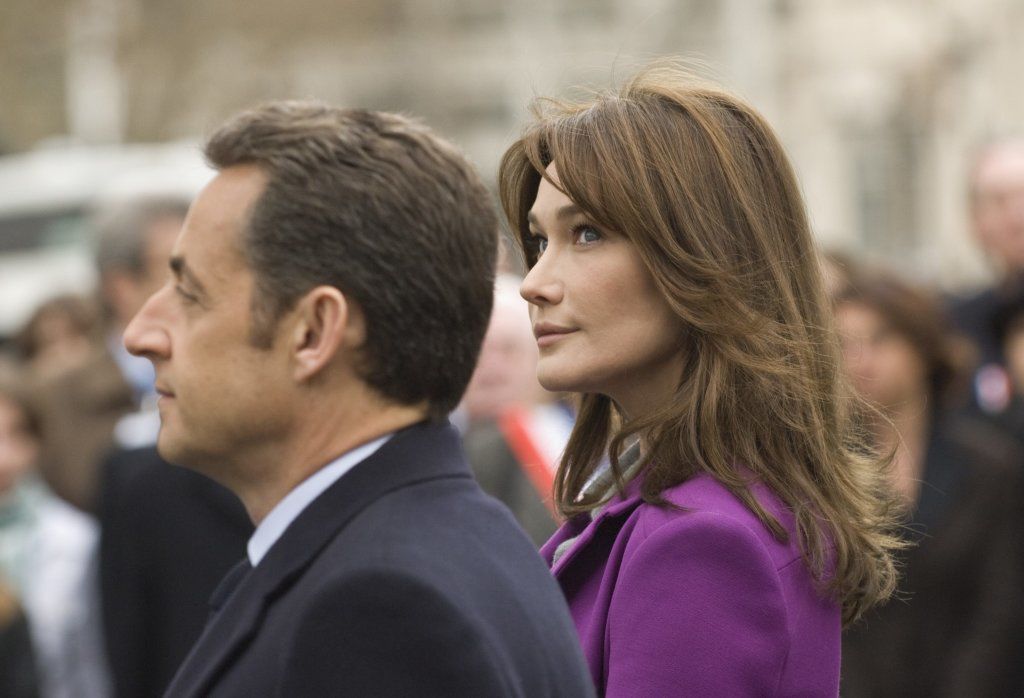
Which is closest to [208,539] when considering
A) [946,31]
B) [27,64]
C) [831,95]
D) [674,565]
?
[674,565]

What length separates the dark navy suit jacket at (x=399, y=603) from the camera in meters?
2.49

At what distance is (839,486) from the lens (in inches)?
115

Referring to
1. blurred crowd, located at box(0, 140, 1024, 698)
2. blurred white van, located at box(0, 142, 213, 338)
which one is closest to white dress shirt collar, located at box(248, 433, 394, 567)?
blurred crowd, located at box(0, 140, 1024, 698)

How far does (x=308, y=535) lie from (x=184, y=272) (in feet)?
1.68

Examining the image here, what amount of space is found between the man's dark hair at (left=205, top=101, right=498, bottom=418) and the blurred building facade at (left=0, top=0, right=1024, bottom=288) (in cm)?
2237

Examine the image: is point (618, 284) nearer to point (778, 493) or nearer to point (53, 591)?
point (778, 493)

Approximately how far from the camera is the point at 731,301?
9.45ft

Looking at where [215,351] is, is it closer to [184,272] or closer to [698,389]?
[184,272]

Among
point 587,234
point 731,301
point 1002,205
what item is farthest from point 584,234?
point 1002,205

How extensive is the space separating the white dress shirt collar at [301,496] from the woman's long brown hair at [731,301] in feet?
1.38

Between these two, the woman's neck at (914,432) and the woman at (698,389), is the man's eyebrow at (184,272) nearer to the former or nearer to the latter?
the woman at (698,389)

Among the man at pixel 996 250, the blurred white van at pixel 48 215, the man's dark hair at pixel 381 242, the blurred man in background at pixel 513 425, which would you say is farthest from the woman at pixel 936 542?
the blurred white van at pixel 48 215

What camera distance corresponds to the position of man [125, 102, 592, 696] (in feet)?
8.78

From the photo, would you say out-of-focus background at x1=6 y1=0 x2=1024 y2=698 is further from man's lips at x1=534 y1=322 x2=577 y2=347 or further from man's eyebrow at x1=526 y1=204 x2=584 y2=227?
man's lips at x1=534 y1=322 x2=577 y2=347
